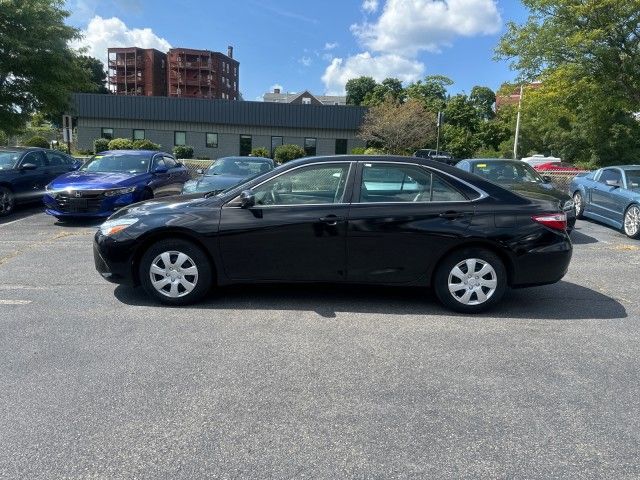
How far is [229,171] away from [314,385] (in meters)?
8.43

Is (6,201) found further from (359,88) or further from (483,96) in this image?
(359,88)

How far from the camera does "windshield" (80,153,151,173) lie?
35.5 ft

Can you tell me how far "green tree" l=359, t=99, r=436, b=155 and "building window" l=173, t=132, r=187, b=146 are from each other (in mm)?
13693

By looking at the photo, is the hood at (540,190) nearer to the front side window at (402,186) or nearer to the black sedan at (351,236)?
the black sedan at (351,236)

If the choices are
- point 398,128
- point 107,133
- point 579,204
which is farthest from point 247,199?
point 107,133

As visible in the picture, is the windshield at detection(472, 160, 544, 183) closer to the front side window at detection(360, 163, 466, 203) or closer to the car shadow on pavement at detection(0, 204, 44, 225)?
the front side window at detection(360, 163, 466, 203)

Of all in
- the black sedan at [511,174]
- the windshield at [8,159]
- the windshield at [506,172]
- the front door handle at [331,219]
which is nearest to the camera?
the front door handle at [331,219]

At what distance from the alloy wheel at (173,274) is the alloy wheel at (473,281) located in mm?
2587

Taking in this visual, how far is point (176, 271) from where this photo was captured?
4.93 metres

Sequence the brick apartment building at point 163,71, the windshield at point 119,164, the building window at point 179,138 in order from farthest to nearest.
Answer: the brick apartment building at point 163,71
the building window at point 179,138
the windshield at point 119,164

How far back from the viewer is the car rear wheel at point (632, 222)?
9461 mm

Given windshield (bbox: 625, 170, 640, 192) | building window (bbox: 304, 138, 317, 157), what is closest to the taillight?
windshield (bbox: 625, 170, 640, 192)

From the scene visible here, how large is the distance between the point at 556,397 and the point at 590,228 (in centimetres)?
874

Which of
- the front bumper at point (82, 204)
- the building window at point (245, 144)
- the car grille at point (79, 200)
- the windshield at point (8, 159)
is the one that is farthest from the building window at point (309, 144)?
the car grille at point (79, 200)
